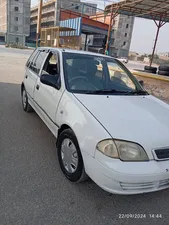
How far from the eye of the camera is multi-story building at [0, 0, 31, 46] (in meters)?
61.7

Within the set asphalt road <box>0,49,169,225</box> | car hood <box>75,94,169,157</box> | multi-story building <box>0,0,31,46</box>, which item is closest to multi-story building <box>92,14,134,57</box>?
multi-story building <box>0,0,31,46</box>

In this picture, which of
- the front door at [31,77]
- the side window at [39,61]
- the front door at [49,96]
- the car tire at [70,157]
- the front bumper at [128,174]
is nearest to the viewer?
the front bumper at [128,174]

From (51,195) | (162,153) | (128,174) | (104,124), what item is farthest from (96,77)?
(51,195)

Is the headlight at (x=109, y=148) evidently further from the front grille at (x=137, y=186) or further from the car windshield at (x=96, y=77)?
the car windshield at (x=96, y=77)

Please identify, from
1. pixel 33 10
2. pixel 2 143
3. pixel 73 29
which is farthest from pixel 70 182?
pixel 33 10

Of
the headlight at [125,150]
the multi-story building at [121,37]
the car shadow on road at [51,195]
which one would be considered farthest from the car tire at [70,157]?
the multi-story building at [121,37]

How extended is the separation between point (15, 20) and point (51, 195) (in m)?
72.4

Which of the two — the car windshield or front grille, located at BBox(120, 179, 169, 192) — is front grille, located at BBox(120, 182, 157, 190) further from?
the car windshield

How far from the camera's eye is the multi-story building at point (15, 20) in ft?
202

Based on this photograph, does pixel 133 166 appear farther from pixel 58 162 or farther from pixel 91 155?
pixel 58 162

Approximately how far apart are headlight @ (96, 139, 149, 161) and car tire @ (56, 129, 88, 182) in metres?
0.46

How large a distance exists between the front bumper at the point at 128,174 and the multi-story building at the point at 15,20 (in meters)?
67.5

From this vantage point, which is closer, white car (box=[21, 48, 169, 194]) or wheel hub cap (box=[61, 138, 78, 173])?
white car (box=[21, 48, 169, 194])

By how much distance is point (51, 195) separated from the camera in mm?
2307
